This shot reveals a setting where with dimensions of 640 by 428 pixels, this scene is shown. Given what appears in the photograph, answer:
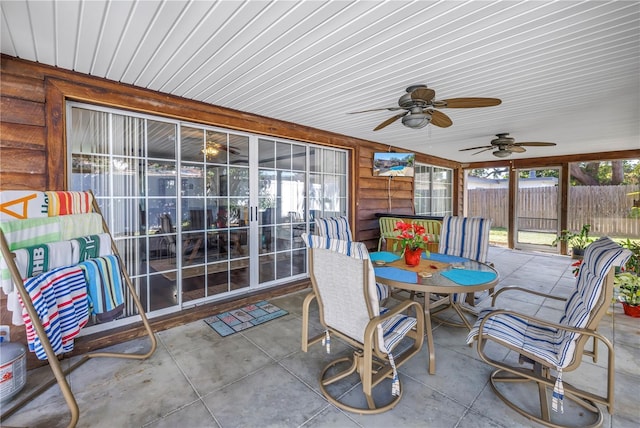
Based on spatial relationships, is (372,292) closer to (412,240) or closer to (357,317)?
(357,317)

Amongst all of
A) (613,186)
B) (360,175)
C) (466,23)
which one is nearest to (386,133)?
(360,175)

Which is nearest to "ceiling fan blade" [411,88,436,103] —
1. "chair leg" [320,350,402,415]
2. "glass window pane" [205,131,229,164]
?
"chair leg" [320,350,402,415]

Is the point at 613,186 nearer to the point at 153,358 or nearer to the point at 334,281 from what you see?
the point at 334,281

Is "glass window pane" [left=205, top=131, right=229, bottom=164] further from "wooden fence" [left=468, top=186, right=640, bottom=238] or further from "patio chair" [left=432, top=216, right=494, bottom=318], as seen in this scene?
"wooden fence" [left=468, top=186, right=640, bottom=238]

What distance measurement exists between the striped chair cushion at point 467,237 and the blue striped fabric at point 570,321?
48.2 inches

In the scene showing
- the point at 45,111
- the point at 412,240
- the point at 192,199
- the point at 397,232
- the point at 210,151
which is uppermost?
the point at 45,111

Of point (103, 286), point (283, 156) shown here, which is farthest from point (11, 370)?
point (283, 156)

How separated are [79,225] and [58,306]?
592mm

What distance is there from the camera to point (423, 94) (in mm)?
2354

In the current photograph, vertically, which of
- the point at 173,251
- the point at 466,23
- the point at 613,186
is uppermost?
the point at 466,23

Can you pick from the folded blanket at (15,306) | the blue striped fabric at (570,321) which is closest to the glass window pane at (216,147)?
the folded blanket at (15,306)

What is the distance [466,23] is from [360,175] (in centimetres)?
343

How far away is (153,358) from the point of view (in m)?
2.39

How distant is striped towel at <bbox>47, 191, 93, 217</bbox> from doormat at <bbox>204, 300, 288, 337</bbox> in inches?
64.1
